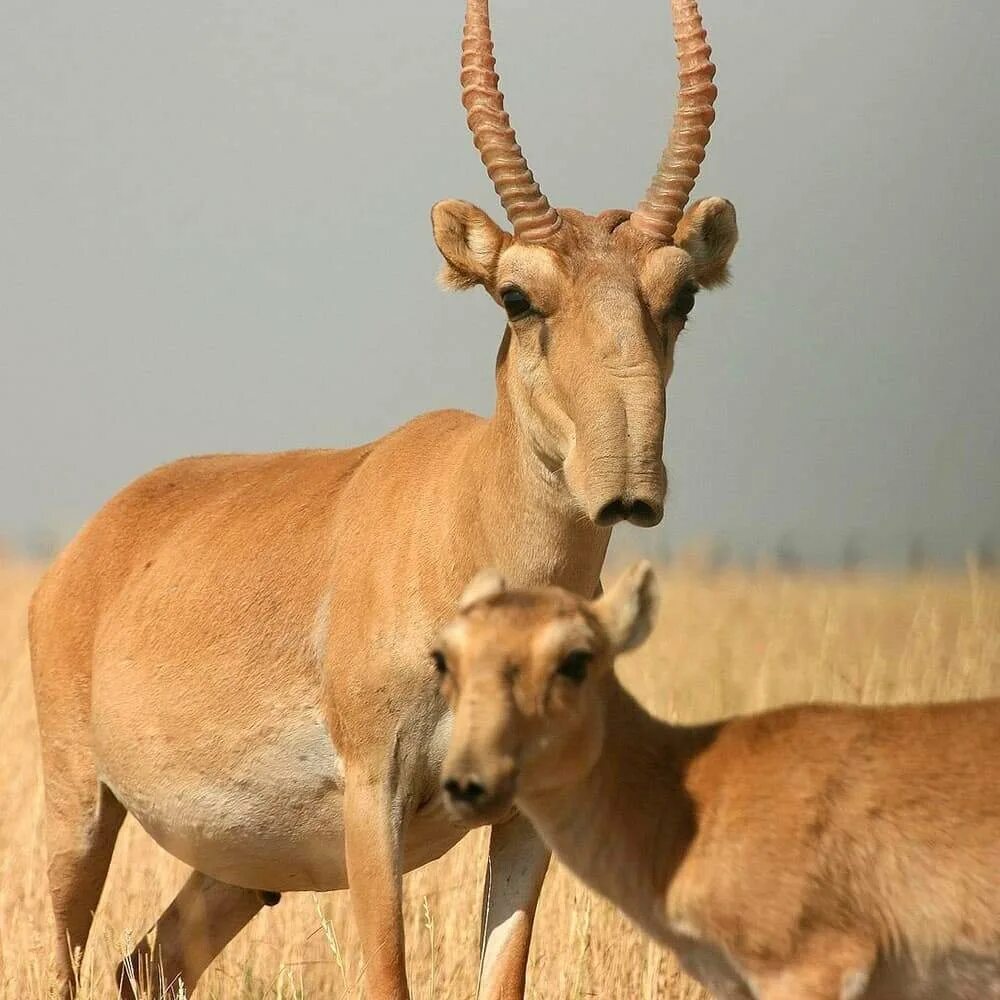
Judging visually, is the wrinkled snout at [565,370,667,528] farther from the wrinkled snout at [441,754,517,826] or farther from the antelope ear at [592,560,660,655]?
the wrinkled snout at [441,754,517,826]

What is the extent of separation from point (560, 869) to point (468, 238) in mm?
3635

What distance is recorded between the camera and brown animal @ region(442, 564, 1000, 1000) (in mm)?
5473

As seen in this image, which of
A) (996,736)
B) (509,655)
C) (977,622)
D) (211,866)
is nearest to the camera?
(509,655)

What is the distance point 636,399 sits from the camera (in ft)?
21.5

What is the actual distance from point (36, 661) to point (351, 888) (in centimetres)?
286

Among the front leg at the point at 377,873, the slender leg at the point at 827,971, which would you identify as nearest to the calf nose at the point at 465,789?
the slender leg at the point at 827,971

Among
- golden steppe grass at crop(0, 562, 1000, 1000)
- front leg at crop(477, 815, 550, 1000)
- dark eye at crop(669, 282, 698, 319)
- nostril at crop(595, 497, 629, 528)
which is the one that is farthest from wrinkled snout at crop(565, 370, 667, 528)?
golden steppe grass at crop(0, 562, 1000, 1000)

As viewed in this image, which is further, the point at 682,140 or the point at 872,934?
the point at 682,140

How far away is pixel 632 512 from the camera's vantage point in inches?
252

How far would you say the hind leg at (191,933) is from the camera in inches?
362

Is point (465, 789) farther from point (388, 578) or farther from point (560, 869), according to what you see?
point (560, 869)

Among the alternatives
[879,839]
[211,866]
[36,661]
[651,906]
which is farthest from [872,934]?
[36,661]

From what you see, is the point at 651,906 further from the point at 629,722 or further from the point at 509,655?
the point at 509,655

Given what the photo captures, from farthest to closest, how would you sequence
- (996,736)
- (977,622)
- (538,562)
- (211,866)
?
1. (977,622)
2. (211,866)
3. (538,562)
4. (996,736)
